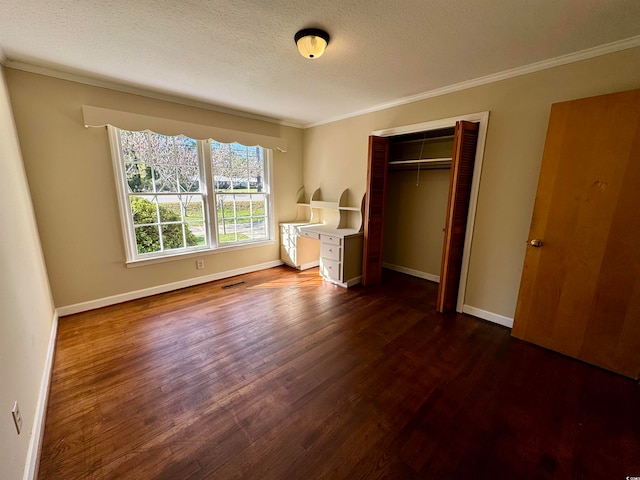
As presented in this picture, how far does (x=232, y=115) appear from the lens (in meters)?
3.61

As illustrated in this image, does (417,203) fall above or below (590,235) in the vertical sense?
above

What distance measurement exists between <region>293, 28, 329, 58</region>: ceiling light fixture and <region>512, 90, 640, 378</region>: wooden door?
1858 mm

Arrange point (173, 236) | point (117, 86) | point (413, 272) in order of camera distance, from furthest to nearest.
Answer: point (413, 272), point (173, 236), point (117, 86)

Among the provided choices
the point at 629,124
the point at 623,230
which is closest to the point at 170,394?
the point at 623,230

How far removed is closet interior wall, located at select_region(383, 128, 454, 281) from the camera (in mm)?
3514

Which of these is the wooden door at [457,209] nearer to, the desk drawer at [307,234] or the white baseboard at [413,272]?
the white baseboard at [413,272]

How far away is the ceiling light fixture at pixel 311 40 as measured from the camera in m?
1.75

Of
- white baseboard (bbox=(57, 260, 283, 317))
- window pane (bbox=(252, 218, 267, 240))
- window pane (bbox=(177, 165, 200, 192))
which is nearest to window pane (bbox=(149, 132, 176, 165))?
window pane (bbox=(177, 165, 200, 192))

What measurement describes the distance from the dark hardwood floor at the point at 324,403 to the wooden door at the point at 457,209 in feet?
1.08

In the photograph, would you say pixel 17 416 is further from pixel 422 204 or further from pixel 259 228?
pixel 422 204

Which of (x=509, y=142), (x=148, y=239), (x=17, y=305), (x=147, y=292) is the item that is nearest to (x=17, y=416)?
(x=17, y=305)

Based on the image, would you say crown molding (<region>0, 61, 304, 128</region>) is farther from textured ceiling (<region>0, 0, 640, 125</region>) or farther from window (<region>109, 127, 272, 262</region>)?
window (<region>109, 127, 272, 262</region>)

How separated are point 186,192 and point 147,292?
53.0 inches

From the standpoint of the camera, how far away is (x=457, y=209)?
104 inches
